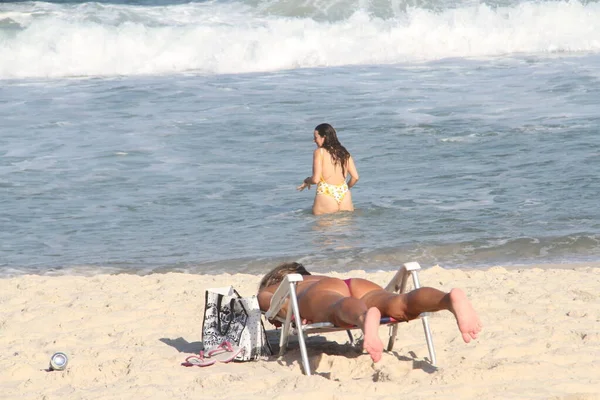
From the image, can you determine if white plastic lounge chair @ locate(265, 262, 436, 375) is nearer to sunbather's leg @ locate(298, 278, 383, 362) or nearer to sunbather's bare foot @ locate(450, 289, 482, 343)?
sunbather's leg @ locate(298, 278, 383, 362)

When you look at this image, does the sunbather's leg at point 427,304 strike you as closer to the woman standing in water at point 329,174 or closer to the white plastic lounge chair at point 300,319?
the white plastic lounge chair at point 300,319

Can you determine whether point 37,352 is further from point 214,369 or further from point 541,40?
point 541,40

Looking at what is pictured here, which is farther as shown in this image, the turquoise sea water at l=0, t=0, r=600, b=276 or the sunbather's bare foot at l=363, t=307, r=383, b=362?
the turquoise sea water at l=0, t=0, r=600, b=276

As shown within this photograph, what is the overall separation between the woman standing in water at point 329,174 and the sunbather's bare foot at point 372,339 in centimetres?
555

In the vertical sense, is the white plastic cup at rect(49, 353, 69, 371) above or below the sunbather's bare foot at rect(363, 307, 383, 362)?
below

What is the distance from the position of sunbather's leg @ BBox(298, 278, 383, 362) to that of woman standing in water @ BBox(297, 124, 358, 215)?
15.9 ft

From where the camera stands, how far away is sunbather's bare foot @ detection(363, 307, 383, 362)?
398 cm

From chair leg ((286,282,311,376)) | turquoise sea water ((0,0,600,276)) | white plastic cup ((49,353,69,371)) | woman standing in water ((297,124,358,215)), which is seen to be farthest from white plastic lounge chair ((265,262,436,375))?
woman standing in water ((297,124,358,215))

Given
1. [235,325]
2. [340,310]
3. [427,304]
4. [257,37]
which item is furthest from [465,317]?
[257,37]

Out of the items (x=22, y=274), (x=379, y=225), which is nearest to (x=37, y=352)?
(x=22, y=274)

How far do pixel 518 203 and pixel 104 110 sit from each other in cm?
827

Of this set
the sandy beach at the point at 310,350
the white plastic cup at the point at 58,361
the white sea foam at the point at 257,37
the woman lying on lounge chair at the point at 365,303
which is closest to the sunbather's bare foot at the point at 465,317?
the woman lying on lounge chair at the point at 365,303

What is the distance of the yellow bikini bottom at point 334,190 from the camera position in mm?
9641

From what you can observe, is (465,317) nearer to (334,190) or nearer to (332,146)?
(334,190)
